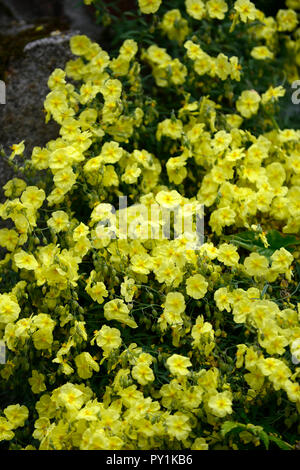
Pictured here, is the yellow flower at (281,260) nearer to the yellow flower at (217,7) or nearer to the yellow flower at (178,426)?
the yellow flower at (178,426)

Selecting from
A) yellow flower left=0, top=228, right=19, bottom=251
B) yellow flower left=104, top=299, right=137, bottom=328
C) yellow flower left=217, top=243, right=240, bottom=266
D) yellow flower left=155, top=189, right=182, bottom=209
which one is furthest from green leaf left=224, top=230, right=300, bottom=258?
yellow flower left=0, top=228, right=19, bottom=251

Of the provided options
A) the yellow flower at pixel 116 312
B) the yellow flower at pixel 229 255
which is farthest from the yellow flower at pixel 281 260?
the yellow flower at pixel 116 312

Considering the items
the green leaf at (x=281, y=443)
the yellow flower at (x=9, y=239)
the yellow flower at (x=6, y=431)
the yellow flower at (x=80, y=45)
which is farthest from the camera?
the yellow flower at (x=80, y=45)

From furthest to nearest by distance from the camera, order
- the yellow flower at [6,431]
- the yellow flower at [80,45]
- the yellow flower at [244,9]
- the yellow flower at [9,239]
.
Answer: the yellow flower at [80,45]
the yellow flower at [244,9]
the yellow flower at [9,239]
the yellow flower at [6,431]

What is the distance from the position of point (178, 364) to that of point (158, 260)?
1.78 feet

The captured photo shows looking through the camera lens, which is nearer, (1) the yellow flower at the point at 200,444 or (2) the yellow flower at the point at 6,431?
(1) the yellow flower at the point at 200,444

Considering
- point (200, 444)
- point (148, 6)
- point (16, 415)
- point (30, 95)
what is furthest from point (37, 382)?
point (148, 6)

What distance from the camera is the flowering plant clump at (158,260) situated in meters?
2.38

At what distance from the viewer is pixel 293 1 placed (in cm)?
422

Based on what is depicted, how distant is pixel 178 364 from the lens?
2.37m

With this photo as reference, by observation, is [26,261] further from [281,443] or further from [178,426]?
[281,443]

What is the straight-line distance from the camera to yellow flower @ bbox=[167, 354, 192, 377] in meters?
2.35
